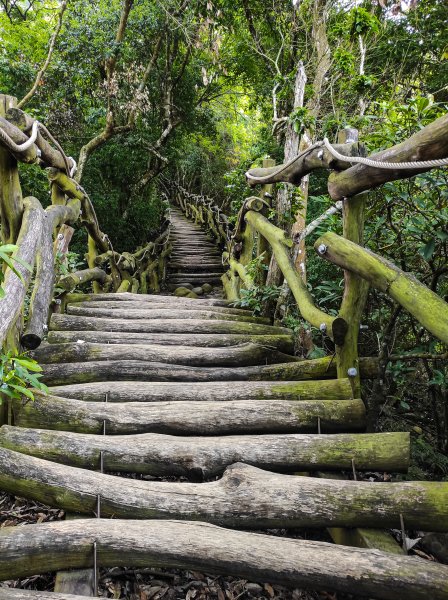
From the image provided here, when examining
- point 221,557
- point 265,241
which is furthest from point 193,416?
point 265,241

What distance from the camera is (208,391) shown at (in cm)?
241

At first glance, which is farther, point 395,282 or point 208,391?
point 208,391

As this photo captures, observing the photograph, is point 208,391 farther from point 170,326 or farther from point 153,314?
point 153,314

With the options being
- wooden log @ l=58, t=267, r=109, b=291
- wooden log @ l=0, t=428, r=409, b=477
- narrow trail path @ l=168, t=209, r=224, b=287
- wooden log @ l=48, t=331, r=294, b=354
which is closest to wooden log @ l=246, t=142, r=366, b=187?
wooden log @ l=48, t=331, r=294, b=354

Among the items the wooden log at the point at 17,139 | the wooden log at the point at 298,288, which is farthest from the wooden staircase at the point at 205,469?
the wooden log at the point at 17,139

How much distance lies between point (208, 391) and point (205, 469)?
0.65 metres

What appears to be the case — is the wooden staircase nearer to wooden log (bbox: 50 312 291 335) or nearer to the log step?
the log step

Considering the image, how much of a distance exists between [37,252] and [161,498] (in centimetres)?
183

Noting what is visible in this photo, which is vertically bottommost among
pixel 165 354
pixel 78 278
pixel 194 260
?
pixel 165 354

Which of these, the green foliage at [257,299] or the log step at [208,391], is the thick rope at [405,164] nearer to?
the log step at [208,391]

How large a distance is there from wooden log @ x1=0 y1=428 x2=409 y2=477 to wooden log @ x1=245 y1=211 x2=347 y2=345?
62 centimetres

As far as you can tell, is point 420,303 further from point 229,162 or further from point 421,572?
point 229,162

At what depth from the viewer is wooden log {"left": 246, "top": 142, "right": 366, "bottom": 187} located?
2298 millimetres

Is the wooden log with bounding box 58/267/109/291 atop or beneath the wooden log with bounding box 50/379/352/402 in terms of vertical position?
atop
